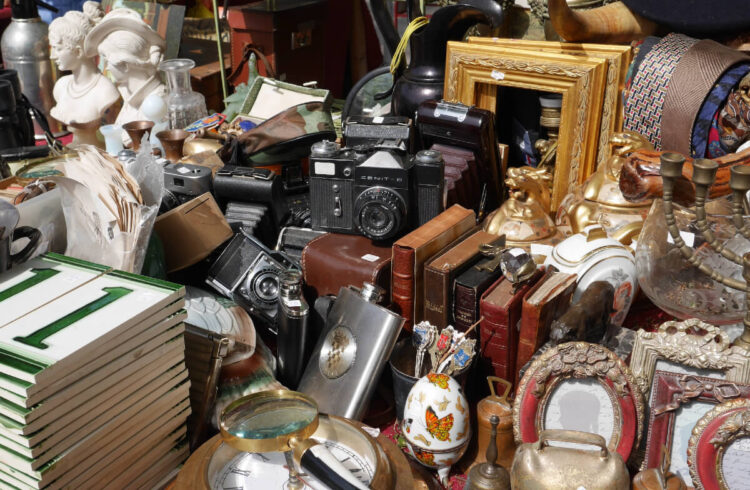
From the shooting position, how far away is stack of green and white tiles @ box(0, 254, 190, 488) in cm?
134

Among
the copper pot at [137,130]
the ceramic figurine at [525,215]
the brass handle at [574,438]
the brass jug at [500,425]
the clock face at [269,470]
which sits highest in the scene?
the copper pot at [137,130]

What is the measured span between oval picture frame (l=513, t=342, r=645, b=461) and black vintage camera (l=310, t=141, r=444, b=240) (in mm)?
682

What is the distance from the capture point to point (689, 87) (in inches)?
83.4

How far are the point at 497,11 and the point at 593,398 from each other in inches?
66.9

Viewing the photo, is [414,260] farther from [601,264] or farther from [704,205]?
[704,205]

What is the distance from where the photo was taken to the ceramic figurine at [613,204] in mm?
2041

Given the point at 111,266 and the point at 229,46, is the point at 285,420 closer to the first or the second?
the point at 111,266

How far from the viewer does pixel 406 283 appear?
6.23 feet

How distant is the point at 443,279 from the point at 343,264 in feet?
1.01

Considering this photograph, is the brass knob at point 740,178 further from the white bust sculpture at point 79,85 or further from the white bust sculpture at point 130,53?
the white bust sculpture at point 79,85

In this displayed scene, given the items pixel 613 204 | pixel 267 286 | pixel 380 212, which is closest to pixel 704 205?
pixel 613 204

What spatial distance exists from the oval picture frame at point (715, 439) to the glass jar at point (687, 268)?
0.36m

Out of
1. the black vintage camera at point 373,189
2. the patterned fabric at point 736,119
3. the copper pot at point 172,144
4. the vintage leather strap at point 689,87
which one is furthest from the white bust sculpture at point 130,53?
the patterned fabric at point 736,119

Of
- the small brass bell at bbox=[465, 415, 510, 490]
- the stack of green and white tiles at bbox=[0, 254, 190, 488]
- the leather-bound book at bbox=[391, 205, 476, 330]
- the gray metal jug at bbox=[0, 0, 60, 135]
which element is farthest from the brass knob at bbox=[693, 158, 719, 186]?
the gray metal jug at bbox=[0, 0, 60, 135]
